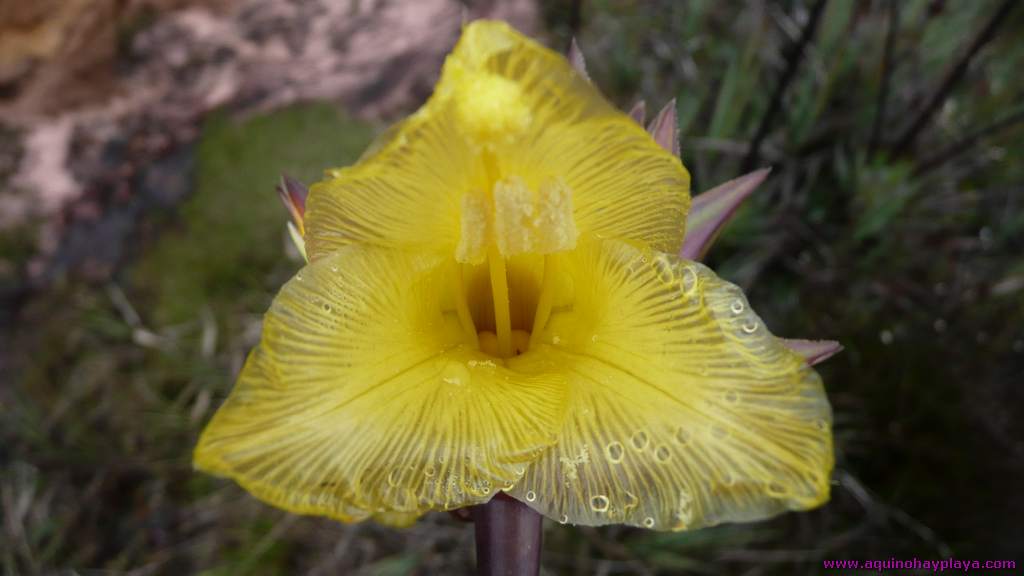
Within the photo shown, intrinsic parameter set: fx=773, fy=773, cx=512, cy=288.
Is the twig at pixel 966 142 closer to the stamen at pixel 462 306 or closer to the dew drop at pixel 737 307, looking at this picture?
the dew drop at pixel 737 307

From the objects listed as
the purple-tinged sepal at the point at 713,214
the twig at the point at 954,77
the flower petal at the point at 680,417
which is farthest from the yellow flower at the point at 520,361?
the twig at the point at 954,77

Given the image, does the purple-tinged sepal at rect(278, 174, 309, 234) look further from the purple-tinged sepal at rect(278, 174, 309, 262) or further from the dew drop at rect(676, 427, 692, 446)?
the dew drop at rect(676, 427, 692, 446)

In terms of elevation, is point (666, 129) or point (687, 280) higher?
point (666, 129)

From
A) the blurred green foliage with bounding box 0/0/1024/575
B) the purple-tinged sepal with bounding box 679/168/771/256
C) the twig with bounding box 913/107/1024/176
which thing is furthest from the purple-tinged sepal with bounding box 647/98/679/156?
the twig with bounding box 913/107/1024/176

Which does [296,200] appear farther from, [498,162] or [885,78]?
[885,78]

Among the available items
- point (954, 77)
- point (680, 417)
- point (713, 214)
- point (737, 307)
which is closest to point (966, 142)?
point (954, 77)
